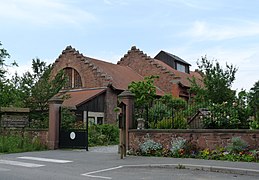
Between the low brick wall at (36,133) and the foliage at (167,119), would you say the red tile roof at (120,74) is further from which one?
the foliage at (167,119)

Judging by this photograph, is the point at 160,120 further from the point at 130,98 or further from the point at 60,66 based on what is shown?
the point at 60,66

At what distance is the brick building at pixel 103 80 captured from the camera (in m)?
31.2

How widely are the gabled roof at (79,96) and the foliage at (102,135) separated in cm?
469

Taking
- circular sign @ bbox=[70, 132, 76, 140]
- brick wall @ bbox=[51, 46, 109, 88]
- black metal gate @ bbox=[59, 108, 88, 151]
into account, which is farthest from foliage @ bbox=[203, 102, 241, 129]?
brick wall @ bbox=[51, 46, 109, 88]

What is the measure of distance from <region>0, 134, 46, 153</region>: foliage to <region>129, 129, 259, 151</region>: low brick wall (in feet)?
20.0

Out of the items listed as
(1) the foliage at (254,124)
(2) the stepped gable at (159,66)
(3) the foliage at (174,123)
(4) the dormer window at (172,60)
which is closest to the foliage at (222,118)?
(1) the foliage at (254,124)

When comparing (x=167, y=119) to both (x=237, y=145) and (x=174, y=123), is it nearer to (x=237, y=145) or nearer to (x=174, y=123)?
(x=174, y=123)

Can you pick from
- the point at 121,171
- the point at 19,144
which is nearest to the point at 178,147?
the point at 121,171

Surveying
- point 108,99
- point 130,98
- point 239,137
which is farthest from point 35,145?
point 108,99

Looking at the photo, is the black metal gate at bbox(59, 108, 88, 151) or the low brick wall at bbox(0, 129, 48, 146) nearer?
the black metal gate at bbox(59, 108, 88, 151)

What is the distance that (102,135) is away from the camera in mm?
23578

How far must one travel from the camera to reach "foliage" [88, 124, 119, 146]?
22.7 metres

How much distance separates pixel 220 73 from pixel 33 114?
1429 centimetres

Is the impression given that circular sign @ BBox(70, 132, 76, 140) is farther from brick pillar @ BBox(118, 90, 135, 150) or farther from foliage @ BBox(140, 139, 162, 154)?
foliage @ BBox(140, 139, 162, 154)
